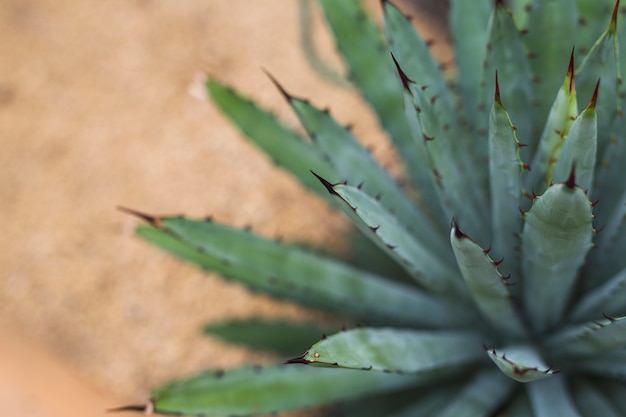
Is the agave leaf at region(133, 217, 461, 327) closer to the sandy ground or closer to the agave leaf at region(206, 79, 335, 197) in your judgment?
the agave leaf at region(206, 79, 335, 197)

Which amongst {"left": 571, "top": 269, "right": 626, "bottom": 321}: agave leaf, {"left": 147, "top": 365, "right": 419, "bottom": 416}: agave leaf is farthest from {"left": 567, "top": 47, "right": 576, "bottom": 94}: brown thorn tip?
{"left": 147, "top": 365, "right": 419, "bottom": 416}: agave leaf

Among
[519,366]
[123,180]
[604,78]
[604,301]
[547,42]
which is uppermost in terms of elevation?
[123,180]

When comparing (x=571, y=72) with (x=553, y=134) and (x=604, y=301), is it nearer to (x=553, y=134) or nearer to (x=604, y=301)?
(x=553, y=134)

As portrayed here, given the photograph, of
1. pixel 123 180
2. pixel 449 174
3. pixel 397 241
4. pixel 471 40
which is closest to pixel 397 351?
pixel 397 241

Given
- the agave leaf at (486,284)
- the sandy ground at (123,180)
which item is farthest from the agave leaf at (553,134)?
the sandy ground at (123,180)

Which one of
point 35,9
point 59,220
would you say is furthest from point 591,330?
point 35,9

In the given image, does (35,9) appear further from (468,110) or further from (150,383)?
(468,110)

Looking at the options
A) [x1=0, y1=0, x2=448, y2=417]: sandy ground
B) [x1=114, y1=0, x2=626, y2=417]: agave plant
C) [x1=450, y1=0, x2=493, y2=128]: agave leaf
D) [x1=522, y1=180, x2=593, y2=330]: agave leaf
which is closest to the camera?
[x1=522, y1=180, x2=593, y2=330]: agave leaf
